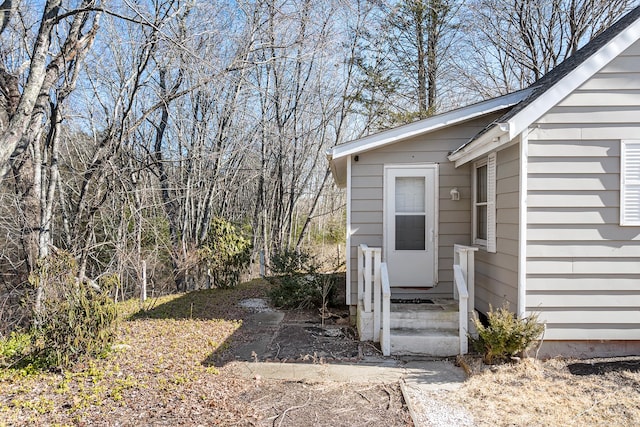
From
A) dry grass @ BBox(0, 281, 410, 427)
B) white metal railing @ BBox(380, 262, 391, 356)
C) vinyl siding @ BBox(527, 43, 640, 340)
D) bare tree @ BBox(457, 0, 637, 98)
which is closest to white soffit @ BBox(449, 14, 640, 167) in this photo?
vinyl siding @ BBox(527, 43, 640, 340)

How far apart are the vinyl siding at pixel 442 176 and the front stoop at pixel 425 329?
855mm

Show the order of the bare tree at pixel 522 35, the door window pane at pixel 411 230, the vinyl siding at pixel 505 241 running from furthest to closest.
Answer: the bare tree at pixel 522 35, the door window pane at pixel 411 230, the vinyl siding at pixel 505 241

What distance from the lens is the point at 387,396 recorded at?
4.02m

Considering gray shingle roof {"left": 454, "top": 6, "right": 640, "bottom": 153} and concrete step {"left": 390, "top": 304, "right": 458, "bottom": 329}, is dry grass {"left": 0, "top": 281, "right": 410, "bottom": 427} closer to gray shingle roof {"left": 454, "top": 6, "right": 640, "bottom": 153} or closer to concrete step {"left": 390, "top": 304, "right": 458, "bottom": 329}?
concrete step {"left": 390, "top": 304, "right": 458, "bottom": 329}

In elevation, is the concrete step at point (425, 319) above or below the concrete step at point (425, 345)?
above

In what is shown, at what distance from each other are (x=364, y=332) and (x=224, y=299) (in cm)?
447

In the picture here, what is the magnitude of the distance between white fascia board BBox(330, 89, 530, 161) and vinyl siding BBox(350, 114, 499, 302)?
25 cm

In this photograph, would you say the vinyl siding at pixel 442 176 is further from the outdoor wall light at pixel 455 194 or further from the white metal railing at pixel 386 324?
the white metal railing at pixel 386 324

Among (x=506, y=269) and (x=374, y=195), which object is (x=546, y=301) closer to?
(x=506, y=269)

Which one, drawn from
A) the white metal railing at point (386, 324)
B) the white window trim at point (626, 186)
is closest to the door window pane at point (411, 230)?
the white metal railing at point (386, 324)

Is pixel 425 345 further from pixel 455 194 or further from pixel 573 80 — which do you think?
pixel 573 80

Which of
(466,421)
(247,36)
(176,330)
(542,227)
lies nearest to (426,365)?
(466,421)

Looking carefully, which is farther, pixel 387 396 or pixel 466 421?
pixel 387 396

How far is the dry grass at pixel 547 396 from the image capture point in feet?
11.4
